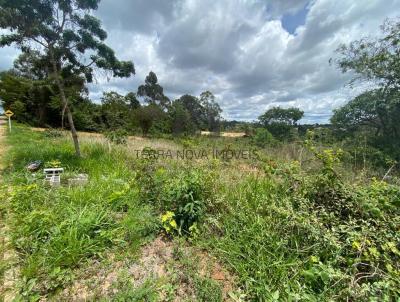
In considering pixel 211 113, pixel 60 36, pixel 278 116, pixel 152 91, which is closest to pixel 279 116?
pixel 278 116

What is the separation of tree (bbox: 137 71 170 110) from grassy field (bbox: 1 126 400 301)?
33.6m

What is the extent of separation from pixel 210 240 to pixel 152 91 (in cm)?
3567

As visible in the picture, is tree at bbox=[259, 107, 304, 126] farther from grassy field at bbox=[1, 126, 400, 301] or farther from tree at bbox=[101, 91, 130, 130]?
grassy field at bbox=[1, 126, 400, 301]

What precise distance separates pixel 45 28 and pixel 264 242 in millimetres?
6394

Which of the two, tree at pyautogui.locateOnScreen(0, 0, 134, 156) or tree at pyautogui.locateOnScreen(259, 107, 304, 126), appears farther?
tree at pyautogui.locateOnScreen(259, 107, 304, 126)

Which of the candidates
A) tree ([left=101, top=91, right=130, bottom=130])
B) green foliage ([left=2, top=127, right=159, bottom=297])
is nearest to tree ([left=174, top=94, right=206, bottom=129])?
tree ([left=101, top=91, right=130, bottom=130])

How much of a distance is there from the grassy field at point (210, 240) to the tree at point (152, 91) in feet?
110

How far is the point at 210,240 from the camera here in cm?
230

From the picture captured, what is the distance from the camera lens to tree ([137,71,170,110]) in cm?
3488

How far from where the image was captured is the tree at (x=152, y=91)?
114 ft

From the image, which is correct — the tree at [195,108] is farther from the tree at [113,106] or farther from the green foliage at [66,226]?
the green foliage at [66,226]

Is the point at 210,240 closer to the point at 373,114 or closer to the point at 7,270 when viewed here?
the point at 7,270

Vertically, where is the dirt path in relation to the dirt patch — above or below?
above

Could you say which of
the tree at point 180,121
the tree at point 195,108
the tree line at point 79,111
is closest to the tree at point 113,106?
the tree line at point 79,111
